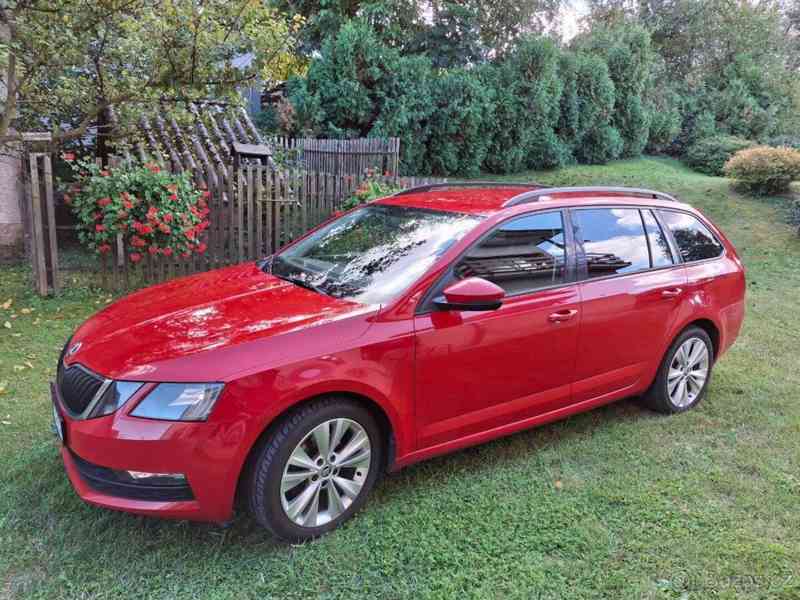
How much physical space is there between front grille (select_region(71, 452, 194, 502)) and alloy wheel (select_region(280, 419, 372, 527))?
43 cm

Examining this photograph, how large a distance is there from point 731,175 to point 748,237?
293 cm

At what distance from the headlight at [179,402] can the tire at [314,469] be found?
321 mm

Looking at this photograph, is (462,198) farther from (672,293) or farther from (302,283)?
(672,293)

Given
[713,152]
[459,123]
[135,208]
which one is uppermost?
[459,123]

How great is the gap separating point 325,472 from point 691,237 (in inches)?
129

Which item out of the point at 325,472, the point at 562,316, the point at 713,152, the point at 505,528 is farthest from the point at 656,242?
the point at 713,152

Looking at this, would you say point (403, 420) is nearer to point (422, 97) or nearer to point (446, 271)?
→ point (446, 271)

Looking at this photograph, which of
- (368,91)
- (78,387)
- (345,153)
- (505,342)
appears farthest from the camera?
(368,91)

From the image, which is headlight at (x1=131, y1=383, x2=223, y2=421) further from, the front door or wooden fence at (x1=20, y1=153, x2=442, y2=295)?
wooden fence at (x1=20, y1=153, x2=442, y2=295)

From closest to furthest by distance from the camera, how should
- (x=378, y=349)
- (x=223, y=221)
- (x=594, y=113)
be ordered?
(x=378, y=349) → (x=223, y=221) → (x=594, y=113)

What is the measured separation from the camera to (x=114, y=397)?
8.39 ft

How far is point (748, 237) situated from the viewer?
11.1m

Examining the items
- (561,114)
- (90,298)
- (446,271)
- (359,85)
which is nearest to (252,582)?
(446,271)

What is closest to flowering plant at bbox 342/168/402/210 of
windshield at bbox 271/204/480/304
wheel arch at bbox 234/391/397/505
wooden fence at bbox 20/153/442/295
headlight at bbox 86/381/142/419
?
wooden fence at bbox 20/153/442/295
